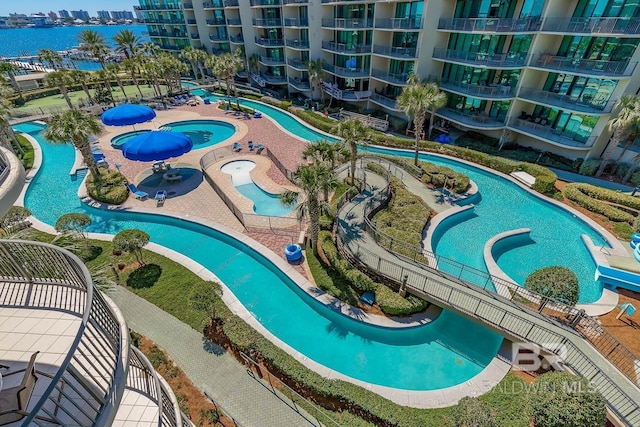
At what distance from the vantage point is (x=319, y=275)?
658 inches

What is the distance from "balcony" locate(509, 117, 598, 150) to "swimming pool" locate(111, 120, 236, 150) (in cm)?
3219

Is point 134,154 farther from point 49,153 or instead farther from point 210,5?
point 210,5

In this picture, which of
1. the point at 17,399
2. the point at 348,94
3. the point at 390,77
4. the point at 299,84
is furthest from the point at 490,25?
the point at 17,399

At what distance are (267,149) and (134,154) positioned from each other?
12067mm

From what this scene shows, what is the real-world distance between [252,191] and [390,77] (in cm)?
2405

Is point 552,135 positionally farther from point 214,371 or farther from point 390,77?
point 214,371

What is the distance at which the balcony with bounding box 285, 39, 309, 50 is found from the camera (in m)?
44.2

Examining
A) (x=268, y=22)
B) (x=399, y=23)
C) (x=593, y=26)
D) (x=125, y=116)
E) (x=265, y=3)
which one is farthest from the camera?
(x=265, y=3)

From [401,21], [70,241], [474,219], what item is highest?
[401,21]

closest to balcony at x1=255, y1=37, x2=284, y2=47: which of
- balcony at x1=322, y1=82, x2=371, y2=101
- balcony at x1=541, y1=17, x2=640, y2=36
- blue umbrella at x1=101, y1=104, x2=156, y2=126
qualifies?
balcony at x1=322, y1=82, x2=371, y2=101

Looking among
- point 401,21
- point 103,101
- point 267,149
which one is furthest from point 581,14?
point 103,101

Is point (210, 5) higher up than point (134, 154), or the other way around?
point (210, 5)

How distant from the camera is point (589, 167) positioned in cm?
2588

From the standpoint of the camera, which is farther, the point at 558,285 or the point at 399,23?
the point at 399,23
